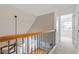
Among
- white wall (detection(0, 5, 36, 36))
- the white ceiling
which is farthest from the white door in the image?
white wall (detection(0, 5, 36, 36))

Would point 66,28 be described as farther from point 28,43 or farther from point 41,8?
point 28,43

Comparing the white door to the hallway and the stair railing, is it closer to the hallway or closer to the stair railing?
the hallway

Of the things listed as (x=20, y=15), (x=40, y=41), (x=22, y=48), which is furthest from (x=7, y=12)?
(x=40, y=41)

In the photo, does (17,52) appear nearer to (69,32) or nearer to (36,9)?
(36,9)

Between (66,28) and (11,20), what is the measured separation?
2.72 ft

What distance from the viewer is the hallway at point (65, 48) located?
1522 millimetres

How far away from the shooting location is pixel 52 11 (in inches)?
62.2

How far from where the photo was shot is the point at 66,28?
1.59 m

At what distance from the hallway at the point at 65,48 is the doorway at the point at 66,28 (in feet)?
0.16

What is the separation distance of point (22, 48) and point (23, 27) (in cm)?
32

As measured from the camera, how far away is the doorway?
1.57 metres

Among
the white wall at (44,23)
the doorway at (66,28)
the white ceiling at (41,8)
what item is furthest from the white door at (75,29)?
the white wall at (44,23)

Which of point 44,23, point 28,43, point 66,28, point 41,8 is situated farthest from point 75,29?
point 28,43

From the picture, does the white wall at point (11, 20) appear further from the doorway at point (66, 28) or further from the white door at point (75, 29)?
the white door at point (75, 29)
